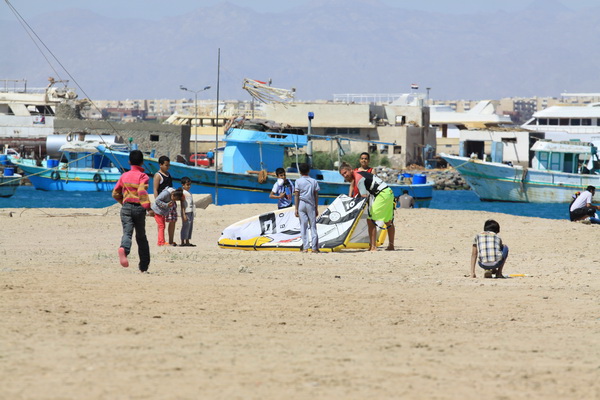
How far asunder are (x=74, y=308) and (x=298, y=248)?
7212 millimetres

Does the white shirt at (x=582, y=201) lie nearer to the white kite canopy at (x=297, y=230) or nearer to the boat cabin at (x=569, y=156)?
the white kite canopy at (x=297, y=230)

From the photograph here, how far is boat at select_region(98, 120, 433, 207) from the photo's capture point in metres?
33.7

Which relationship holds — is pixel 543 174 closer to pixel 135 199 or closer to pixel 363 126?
pixel 363 126

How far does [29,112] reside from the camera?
8138 cm

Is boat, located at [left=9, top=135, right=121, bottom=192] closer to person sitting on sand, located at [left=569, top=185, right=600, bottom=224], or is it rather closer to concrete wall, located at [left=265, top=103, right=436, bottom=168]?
concrete wall, located at [left=265, top=103, right=436, bottom=168]

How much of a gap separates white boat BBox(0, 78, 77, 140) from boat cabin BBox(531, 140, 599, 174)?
33902 millimetres

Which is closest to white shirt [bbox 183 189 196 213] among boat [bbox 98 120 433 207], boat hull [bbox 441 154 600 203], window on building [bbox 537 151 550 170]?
boat [bbox 98 120 433 207]

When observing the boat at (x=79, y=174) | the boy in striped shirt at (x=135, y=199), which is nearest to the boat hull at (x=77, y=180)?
the boat at (x=79, y=174)

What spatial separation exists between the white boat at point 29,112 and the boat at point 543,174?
3117 centimetres

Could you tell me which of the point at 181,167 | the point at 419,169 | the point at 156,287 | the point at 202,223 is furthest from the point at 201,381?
the point at 419,169

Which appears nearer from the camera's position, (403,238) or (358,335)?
(358,335)

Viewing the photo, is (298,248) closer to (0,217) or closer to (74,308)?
(74,308)

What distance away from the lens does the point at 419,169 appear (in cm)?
7775

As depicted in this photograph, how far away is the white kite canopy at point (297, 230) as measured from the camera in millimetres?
15750
